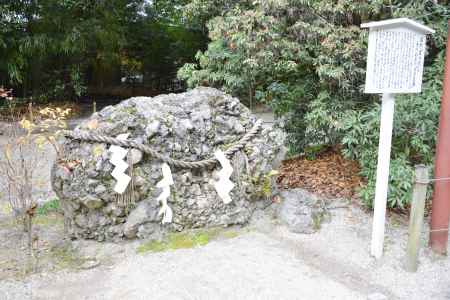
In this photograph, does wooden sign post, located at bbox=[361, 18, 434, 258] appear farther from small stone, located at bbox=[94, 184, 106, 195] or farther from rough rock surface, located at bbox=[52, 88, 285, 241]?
small stone, located at bbox=[94, 184, 106, 195]

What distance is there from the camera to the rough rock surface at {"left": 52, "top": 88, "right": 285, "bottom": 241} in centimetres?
312

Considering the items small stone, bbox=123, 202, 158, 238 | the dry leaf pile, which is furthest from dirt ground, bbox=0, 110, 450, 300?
the dry leaf pile

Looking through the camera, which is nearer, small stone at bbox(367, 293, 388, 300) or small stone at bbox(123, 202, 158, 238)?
small stone at bbox(367, 293, 388, 300)

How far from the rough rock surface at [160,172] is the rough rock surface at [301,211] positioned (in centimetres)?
23

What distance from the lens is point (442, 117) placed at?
300 centimetres

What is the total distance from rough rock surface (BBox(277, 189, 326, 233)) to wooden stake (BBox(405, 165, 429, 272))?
853 mm

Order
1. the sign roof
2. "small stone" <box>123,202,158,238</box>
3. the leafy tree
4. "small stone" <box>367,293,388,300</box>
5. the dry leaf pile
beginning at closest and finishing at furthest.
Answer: "small stone" <box>367,293,388,300</box>, the sign roof, "small stone" <box>123,202,158,238</box>, the leafy tree, the dry leaf pile

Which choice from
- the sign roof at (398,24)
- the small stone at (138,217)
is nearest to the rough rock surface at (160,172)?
the small stone at (138,217)

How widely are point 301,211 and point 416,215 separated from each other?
3.40 ft

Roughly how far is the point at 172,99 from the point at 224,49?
130cm

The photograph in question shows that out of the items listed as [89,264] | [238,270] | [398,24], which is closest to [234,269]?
[238,270]

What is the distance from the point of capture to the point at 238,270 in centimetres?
281

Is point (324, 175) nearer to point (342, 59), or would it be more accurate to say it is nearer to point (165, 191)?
point (342, 59)

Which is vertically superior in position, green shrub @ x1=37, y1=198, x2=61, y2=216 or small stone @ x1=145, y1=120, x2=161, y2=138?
small stone @ x1=145, y1=120, x2=161, y2=138
